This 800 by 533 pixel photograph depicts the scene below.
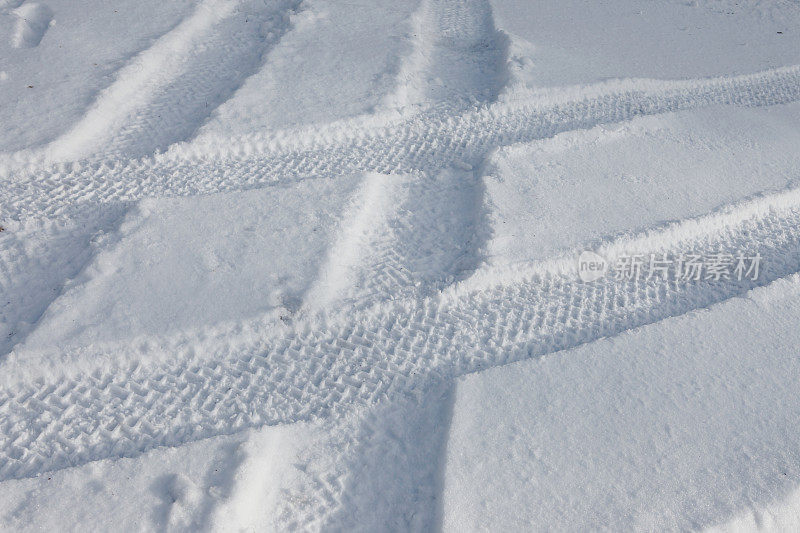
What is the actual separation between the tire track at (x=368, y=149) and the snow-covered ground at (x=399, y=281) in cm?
1

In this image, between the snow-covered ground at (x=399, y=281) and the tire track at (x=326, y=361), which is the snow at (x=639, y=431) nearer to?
the snow-covered ground at (x=399, y=281)

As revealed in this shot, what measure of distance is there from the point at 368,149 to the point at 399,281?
72cm

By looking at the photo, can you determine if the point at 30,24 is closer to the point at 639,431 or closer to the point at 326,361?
the point at 326,361

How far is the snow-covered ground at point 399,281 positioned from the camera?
1286mm

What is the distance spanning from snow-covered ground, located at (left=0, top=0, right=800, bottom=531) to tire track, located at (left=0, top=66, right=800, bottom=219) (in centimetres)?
1

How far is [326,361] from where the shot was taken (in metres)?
1.56

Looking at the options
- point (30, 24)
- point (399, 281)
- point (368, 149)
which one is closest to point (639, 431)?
point (399, 281)

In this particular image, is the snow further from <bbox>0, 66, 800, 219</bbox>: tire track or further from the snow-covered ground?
<bbox>0, 66, 800, 219</bbox>: tire track

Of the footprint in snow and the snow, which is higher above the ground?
the footprint in snow

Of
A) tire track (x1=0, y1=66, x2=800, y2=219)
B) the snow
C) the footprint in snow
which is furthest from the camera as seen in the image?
the footprint in snow

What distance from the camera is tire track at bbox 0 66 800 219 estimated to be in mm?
2104

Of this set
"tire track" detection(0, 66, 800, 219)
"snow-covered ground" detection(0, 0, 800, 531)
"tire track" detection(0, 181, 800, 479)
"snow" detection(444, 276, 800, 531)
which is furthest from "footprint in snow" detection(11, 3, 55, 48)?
"snow" detection(444, 276, 800, 531)

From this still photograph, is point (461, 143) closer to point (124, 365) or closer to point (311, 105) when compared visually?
point (311, 105)

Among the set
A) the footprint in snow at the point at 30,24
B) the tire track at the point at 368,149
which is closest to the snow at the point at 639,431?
the tire track at the point at 368,149
